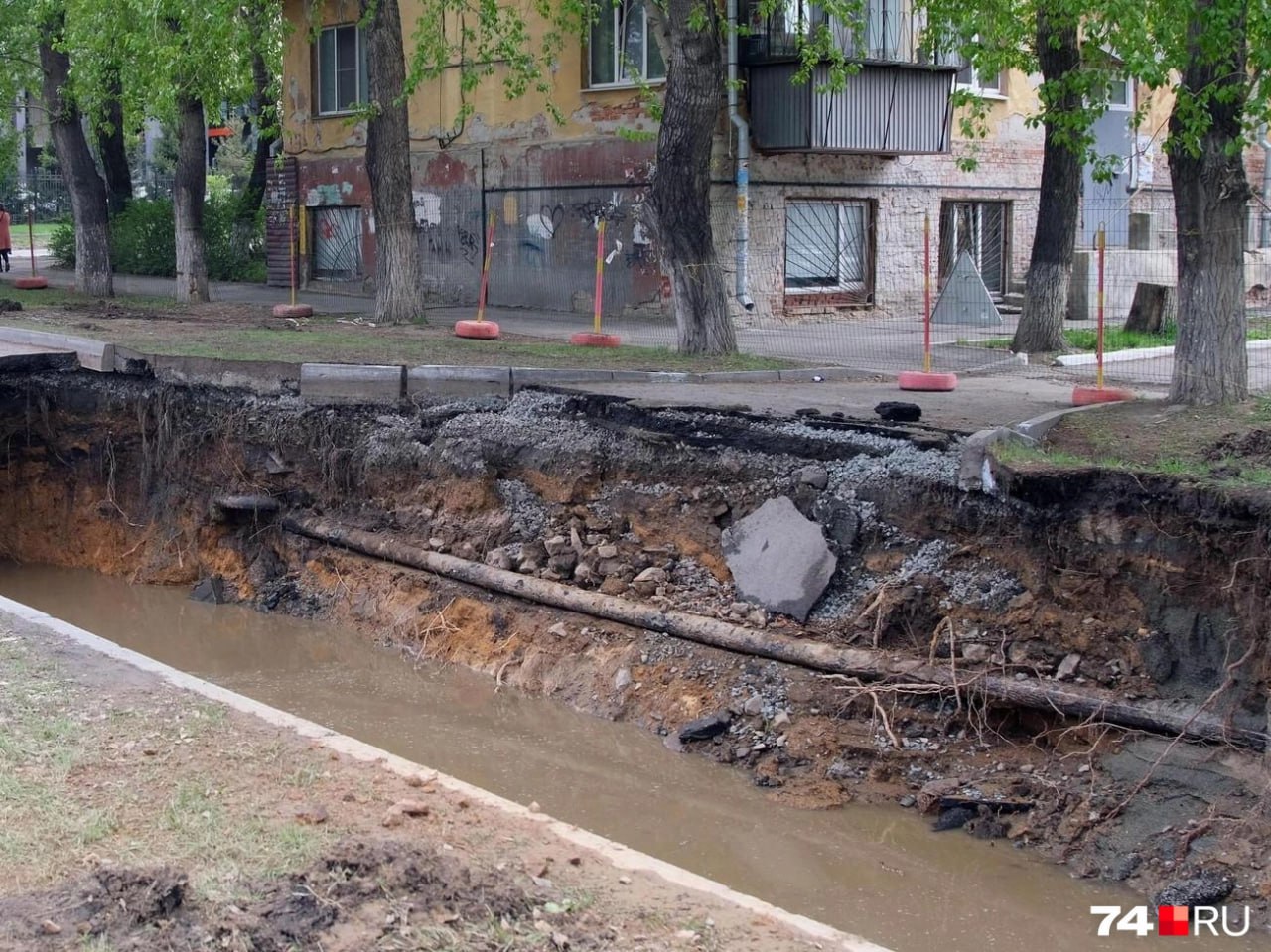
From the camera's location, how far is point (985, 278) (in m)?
23.3

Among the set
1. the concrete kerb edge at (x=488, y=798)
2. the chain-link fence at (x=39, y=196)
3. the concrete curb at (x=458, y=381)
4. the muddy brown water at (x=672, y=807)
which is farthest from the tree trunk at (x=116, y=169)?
the concrete kerb edge at (x=488, y=798)

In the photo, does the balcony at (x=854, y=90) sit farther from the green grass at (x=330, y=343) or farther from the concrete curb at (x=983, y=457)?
the concrete curb at (x=983, y=457)

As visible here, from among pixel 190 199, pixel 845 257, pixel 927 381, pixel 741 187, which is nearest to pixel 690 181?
pixel 927 381

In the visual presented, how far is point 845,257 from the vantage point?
21.2 m

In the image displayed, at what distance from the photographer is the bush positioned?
29172mm

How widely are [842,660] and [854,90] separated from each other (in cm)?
1337

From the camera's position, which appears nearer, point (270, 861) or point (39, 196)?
point (270, 861)

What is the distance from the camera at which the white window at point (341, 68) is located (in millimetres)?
24766

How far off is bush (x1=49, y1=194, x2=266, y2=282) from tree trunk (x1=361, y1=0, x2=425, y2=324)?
10953 millimetres

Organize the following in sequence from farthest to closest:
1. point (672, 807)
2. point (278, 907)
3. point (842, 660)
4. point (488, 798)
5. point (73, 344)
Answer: point (73, 344)
point (842, 660)
point (672, 807)
point (488, 798)
point (278, 907)

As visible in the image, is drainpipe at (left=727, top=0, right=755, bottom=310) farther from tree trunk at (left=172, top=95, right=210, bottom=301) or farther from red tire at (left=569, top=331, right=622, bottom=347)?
tree trunk at (left=172, top=95, right=210, bottom=301)

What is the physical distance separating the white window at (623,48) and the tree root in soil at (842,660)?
11.6 meters

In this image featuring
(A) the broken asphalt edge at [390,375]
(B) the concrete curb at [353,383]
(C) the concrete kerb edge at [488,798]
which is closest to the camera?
(C) the concrete kerb edge at [488,798]

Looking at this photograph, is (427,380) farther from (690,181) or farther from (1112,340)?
(1112,340)
